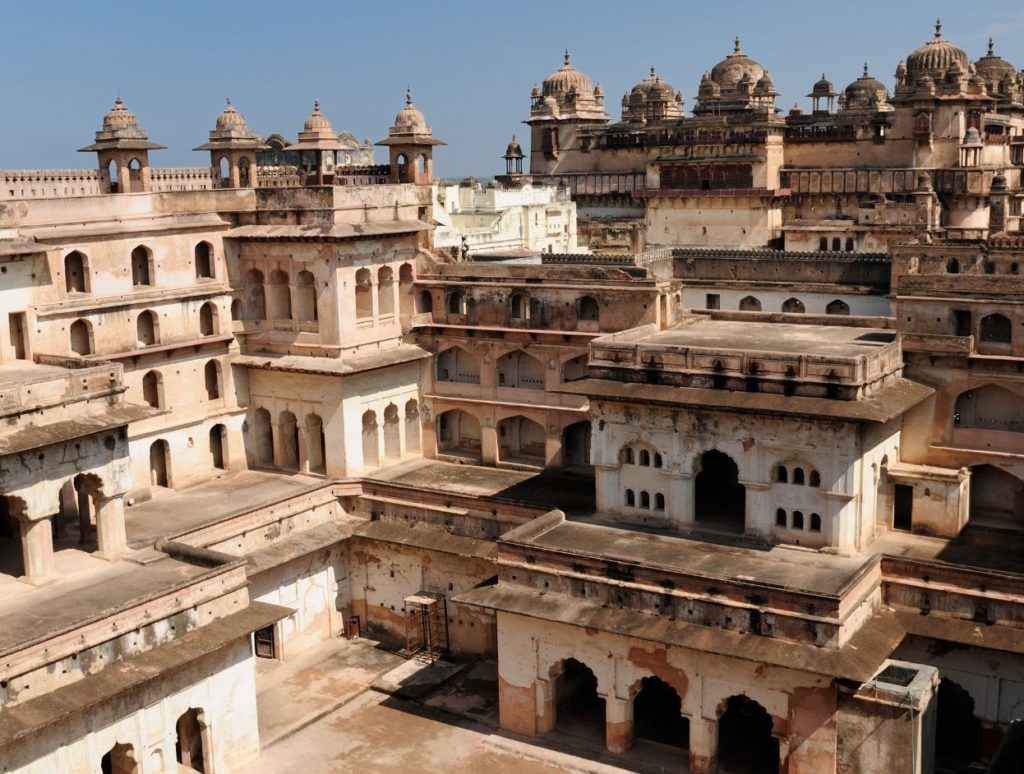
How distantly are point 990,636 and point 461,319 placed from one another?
17.5m

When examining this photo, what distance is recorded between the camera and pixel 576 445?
34.5 meters

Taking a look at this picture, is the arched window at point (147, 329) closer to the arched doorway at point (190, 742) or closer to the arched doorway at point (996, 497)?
the arched doorway at point (190, 742)

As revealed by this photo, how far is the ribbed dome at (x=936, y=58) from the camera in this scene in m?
56.3

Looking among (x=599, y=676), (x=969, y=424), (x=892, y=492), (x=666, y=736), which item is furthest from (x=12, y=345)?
(x=969, y=424)

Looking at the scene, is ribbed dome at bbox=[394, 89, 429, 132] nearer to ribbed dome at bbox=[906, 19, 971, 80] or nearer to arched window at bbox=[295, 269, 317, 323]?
arched window at bbox=[295, 269, 317, 323]

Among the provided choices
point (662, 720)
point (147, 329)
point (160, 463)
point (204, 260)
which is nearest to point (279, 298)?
point (204, 260)

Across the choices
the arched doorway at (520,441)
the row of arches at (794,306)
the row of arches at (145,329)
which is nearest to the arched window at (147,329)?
the row of arches at (145,329)

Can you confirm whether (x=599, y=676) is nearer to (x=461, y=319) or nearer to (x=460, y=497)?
(x=460, y=497)

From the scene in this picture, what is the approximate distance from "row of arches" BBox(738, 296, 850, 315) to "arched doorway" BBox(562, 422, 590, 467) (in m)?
8.14

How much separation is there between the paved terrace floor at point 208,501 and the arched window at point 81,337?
425 centimetres

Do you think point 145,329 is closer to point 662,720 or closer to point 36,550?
point 36,550

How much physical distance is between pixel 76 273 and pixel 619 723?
1752cm

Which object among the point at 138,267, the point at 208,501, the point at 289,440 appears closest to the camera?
the point at 208,501

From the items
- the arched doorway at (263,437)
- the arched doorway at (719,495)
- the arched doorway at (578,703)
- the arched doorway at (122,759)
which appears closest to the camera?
the arched doorway at (122,759)
